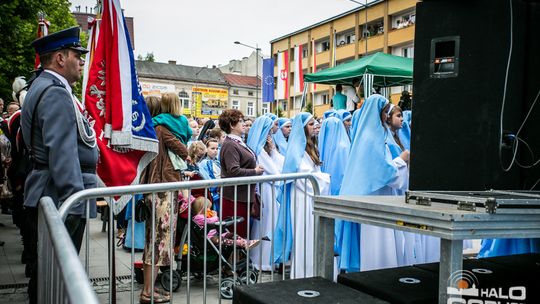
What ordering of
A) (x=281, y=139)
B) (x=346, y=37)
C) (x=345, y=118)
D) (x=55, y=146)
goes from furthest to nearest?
1. (x=346, y=37)
2. (x=345, y=118)
3. (x=281, y=139)
4. (x=55, y=146)

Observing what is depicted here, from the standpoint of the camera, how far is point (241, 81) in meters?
88.4

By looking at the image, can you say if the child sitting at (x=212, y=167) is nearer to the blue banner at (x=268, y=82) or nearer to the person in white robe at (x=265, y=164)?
the person in white robe at (x=265, y=164)

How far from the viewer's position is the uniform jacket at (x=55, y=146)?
10.7ft

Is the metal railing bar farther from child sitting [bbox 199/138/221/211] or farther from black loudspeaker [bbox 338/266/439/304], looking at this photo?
child sitting [bbox 199/138/221/211]

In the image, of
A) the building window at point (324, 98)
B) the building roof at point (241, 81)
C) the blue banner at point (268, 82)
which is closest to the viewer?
the blue banner at point (268, 82)

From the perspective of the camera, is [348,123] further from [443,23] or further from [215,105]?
[215,105]

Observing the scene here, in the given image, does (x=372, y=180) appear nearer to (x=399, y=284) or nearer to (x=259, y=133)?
(x=399, y=284)

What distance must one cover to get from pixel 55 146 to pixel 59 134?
8cm

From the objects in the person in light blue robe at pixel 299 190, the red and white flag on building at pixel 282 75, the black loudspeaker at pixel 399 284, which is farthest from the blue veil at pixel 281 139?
Answer: the red and white flag on building at pixel 282 75

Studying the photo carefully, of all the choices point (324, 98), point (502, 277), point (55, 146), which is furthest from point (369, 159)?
point (324, 98)

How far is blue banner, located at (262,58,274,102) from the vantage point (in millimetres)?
17438

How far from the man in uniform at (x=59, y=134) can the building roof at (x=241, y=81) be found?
83949mm

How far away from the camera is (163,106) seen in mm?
5480

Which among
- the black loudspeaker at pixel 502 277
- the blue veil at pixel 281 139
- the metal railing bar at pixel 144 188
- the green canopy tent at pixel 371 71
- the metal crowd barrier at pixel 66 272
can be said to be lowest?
the black loudspeaker at pixel 502 277
